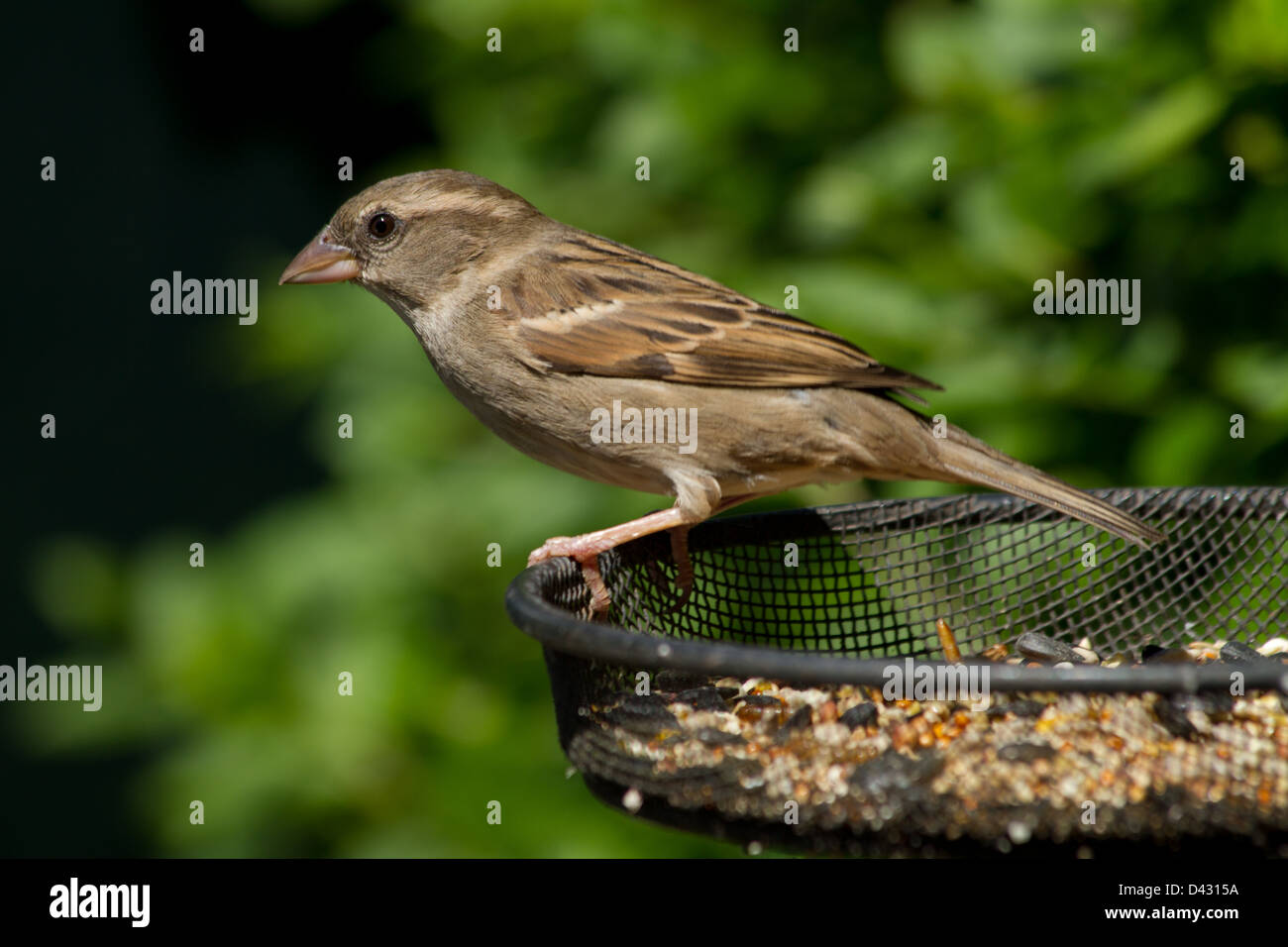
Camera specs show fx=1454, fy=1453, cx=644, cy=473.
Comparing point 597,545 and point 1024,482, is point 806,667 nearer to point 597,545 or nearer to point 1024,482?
point 597,545

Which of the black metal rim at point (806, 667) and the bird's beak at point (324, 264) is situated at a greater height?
the bird's beak at point (324, 264)

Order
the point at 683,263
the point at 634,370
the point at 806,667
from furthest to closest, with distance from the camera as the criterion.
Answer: the point at 683,263, the point at 634,370, the point at 806,667

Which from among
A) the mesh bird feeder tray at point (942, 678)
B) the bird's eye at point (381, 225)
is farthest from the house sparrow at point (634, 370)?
the mesh bird feeder tray at point (942, 678)

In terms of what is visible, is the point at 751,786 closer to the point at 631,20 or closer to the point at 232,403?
the point at 631,20

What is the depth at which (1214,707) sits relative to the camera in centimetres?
229

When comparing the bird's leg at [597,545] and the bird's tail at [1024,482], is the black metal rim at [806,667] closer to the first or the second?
the bird's leg at [597,545]

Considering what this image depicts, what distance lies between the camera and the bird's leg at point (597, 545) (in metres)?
3.12

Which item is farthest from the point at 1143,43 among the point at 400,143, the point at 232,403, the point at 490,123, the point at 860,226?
the point at 232,403

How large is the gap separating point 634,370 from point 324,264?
90 cm

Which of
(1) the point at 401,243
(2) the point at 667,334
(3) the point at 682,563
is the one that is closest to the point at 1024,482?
(3) the point at 682,563

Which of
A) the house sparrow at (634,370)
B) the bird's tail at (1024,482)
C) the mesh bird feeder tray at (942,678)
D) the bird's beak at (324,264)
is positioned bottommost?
the mesh bird feeder tray at (942,678)

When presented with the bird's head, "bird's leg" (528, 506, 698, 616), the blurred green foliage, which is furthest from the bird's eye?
"bird's leg" (528, 506, 698, 616)

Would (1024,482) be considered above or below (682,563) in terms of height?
above

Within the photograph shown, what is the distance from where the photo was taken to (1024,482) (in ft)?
10.8
